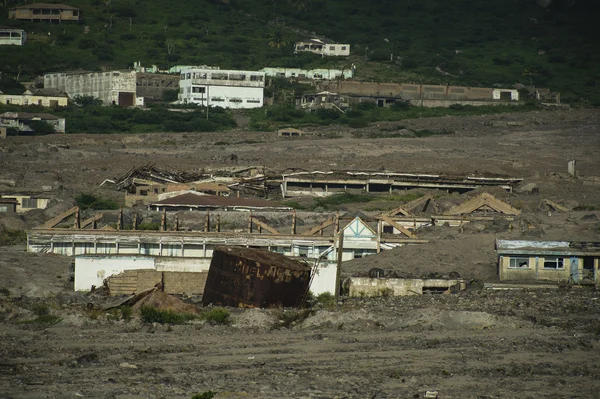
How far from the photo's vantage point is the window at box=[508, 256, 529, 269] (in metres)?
46.8

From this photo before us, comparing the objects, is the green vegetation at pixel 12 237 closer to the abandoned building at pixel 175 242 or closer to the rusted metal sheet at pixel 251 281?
the abandoned building at pixel 175 242

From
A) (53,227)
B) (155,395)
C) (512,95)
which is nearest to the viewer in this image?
(155,395)

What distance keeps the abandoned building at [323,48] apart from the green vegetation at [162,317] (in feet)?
329

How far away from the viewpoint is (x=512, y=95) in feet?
395

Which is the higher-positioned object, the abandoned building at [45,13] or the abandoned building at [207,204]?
the abandoned building at [45,13]

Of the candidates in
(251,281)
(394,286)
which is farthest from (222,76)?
(251,281)

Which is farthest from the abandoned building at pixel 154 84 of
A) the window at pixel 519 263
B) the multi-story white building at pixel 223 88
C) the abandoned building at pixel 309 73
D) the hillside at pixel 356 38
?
the window at pixel 519 263

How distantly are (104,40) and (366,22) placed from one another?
35441 millimetres

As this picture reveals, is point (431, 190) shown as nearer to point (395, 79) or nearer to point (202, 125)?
point (202, 125)

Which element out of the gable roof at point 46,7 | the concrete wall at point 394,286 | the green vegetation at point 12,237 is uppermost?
the gable roof at point 46,7

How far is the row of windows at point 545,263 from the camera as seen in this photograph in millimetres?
46812

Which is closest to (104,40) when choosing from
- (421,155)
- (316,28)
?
(316,28)

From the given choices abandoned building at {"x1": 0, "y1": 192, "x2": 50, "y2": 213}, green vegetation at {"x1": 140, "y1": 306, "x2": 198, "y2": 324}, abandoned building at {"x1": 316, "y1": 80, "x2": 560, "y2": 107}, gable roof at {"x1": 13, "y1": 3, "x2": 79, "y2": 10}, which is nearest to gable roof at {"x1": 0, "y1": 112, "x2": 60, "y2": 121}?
abandoned building at {"x1": 316, "y1": 80, "x2": 560, "y2": 107}

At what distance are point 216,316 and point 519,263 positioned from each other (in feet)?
45.5
